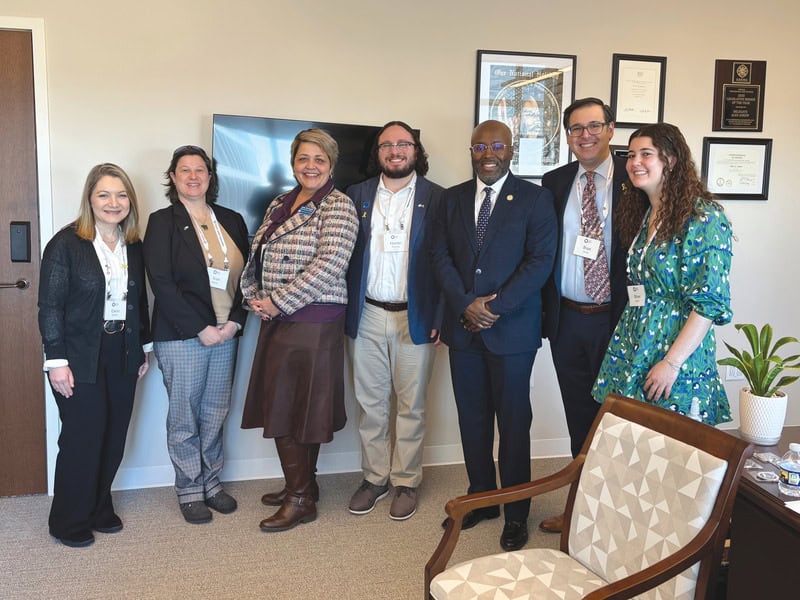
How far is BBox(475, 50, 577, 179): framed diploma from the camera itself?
3.34 meters

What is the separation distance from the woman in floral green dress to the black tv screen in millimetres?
1512

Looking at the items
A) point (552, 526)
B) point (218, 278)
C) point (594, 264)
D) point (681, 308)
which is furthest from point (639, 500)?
point (218, 278)

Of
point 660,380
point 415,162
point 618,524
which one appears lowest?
point 618,524

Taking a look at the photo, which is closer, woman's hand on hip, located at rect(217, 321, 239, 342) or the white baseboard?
woman's hand on hip, located at rect(217, 321, 239, 342)

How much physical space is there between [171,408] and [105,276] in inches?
26.1

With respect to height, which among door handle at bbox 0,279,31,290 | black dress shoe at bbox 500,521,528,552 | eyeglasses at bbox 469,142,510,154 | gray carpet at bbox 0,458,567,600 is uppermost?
eyeglasses at bbox 469,142,510,154

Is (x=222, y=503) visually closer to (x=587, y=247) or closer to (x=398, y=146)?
(x=398, y=146)

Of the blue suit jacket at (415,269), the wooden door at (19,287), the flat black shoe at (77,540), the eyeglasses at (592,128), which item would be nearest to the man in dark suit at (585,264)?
the eyeglasses at (592,128)

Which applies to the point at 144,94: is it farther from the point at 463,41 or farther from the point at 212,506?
the point at 212,506

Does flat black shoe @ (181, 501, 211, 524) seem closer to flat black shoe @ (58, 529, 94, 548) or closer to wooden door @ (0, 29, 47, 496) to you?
flat black shoe @ (58, 529, 94, 548)

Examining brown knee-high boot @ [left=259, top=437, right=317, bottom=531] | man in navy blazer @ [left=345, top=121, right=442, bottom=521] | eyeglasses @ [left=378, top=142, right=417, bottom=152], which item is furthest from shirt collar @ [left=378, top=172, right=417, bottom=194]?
brown knee-high boot @ [left=259, top=437, right=317, bottom=531]

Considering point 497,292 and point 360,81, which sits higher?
point 360,81

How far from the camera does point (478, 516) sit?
2834mm

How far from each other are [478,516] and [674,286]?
1.41 meters
